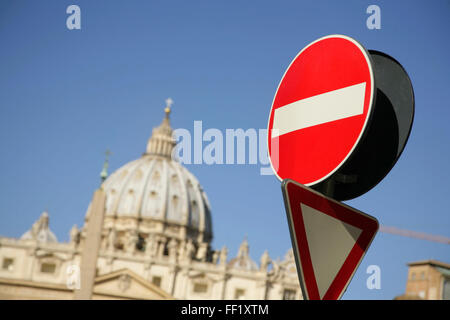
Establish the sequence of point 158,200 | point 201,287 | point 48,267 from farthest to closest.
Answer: point 158,200
point 201,287
point 48,267

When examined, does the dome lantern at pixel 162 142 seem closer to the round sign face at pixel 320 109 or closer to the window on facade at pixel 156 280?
the window on facade at pixel 156 280

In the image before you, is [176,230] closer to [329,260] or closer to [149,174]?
[149,174]

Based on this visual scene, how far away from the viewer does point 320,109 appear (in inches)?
109

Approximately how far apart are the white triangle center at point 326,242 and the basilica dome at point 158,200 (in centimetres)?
9320

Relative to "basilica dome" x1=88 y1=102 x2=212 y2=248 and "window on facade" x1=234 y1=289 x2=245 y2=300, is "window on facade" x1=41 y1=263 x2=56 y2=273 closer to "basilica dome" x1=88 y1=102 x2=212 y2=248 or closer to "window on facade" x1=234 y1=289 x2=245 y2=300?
"window on facade" x1=234 y1=289 x2=245 y2=300

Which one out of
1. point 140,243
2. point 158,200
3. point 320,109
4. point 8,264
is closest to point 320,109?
point 320,109

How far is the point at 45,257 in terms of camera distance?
74375 millimetres

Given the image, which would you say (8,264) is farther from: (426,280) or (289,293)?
(426,280)

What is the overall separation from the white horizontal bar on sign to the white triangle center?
380mm

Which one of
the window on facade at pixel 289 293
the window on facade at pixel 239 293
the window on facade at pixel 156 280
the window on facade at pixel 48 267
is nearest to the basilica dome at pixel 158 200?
the window on facade at pixel 156 280

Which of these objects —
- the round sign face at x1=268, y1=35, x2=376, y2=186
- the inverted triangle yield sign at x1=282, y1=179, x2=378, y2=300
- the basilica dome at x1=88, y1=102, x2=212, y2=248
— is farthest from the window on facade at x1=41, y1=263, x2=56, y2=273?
the inverted triangle yield sign at x1=282, y1=179, x2=378, y2=300

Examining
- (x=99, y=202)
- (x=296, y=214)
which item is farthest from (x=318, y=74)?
(x=99, y=202)

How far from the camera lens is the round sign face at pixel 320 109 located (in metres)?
2.60

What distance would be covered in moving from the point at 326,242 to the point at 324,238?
16 millimetres
